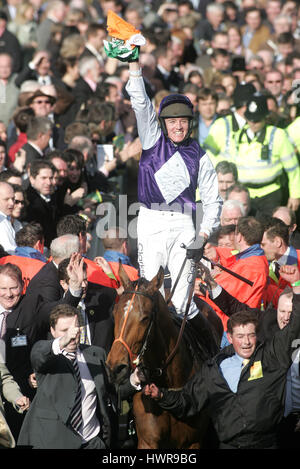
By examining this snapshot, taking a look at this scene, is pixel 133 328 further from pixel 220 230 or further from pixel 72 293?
pixel 220 230

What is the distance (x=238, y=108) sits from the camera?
12.5 m

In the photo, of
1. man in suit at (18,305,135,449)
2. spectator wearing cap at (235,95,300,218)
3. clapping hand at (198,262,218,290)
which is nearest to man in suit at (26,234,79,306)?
man in suit at (18,305,135,449)

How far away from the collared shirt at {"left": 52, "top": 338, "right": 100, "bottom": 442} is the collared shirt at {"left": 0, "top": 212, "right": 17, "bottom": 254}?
2338 millimetres

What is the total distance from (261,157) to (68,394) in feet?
17.9

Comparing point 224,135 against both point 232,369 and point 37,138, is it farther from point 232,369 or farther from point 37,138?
point 232,369

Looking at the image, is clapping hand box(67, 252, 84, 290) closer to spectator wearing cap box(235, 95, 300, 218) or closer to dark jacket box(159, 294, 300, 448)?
dark jacket box(159, 294, 300, 448)

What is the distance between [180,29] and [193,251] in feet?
33.9

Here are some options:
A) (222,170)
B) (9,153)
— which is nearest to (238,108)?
(222,170)

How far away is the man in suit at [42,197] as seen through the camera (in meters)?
10.4

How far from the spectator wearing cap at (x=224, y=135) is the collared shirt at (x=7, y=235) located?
10.8ft

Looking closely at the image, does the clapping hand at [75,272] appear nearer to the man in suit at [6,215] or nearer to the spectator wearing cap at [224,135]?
the man in suit at [6,215]

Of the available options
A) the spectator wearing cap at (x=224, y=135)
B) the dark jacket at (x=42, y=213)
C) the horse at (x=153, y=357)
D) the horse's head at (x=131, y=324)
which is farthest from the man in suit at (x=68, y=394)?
the spectator wearing cap at (x=224, y=135)

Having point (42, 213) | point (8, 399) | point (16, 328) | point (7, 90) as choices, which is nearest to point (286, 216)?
point (42, 213)

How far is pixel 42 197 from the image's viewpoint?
34.4ft
